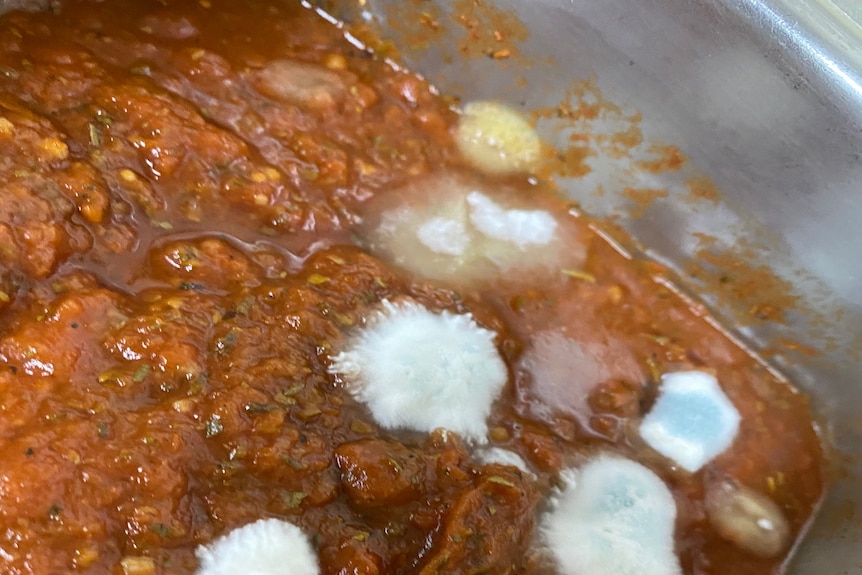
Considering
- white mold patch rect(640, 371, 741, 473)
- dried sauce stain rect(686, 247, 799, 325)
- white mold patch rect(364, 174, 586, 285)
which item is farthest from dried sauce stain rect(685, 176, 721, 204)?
white mold patch rect(640, 371, 741, 473)

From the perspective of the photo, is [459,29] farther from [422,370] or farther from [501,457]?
[501,457]

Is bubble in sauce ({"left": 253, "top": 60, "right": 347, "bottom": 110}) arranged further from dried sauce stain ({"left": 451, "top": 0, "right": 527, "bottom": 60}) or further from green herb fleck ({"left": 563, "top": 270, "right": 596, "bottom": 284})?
green herb fleck ({"left": 563, "top": 270, "right": 596, "bottom": 284})

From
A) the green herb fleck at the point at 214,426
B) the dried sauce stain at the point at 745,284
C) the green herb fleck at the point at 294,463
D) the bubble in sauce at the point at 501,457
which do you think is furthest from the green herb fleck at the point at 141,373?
the dried sauce stain at the point at 745,284

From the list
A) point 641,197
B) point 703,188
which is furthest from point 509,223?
point 703,188

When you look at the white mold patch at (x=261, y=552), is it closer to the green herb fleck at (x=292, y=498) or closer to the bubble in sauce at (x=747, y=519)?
the green herb fleck at (x=292, y=498)

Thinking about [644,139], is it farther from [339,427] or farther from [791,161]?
[339,427]
